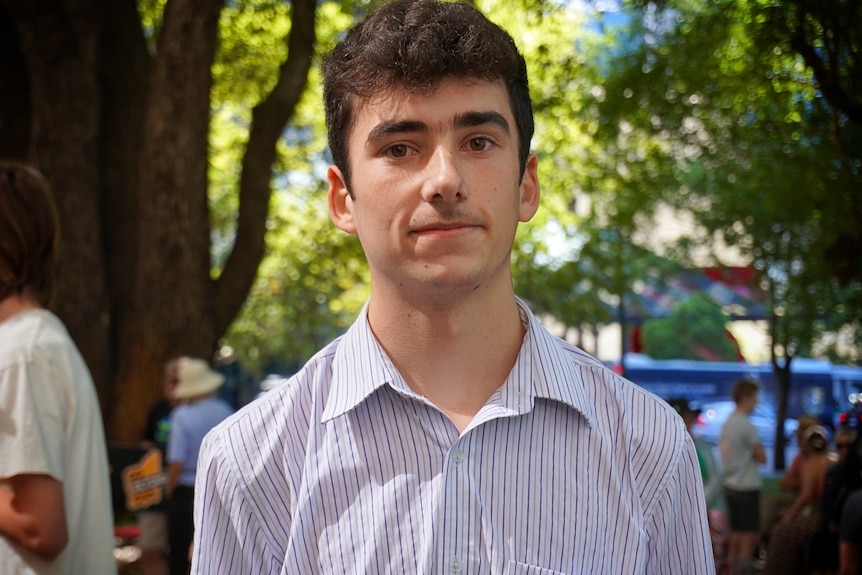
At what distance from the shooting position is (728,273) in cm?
2745

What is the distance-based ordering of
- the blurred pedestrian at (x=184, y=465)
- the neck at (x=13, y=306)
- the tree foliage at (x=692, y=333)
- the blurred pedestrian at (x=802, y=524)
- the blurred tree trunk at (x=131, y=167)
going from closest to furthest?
the neck at (x=13, y=306) < the blurred pedestrian at (x=184, y=465) < the blurred pedestrian at (x=802, y=524) < the blurred tree trunk at (x=131, y=167) < the tree foliage at (x=692, y=333)

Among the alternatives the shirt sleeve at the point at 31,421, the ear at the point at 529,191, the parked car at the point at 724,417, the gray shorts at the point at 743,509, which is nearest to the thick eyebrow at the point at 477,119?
the ear at the point at 529,191

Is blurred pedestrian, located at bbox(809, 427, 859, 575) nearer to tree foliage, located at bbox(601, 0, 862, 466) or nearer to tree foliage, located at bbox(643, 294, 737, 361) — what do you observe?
tree foliage, located at bbox(601, 0, 862, 466)

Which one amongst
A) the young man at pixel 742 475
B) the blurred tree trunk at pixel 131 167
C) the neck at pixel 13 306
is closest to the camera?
the neck at pixel 13 306

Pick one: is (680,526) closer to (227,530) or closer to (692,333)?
(227,530)

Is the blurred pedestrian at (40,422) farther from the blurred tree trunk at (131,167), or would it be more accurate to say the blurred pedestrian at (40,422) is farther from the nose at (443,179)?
the blurred tree trunk at (131,167)

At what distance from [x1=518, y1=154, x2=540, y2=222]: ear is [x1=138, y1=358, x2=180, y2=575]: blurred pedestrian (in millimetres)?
6577

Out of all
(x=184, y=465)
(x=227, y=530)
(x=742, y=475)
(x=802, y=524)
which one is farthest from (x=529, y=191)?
(x=742, y=475)

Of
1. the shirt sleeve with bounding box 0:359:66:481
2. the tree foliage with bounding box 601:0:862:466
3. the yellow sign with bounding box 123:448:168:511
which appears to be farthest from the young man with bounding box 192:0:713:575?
the tree foliage with bounding box 601:0:862:466

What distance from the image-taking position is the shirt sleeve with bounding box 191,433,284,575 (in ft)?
6.55

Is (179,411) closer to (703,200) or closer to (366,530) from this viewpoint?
(366,530)

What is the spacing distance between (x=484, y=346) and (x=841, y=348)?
2959 centimetres

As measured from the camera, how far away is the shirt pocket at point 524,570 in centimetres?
191

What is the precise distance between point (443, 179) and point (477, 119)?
140 millimetres
